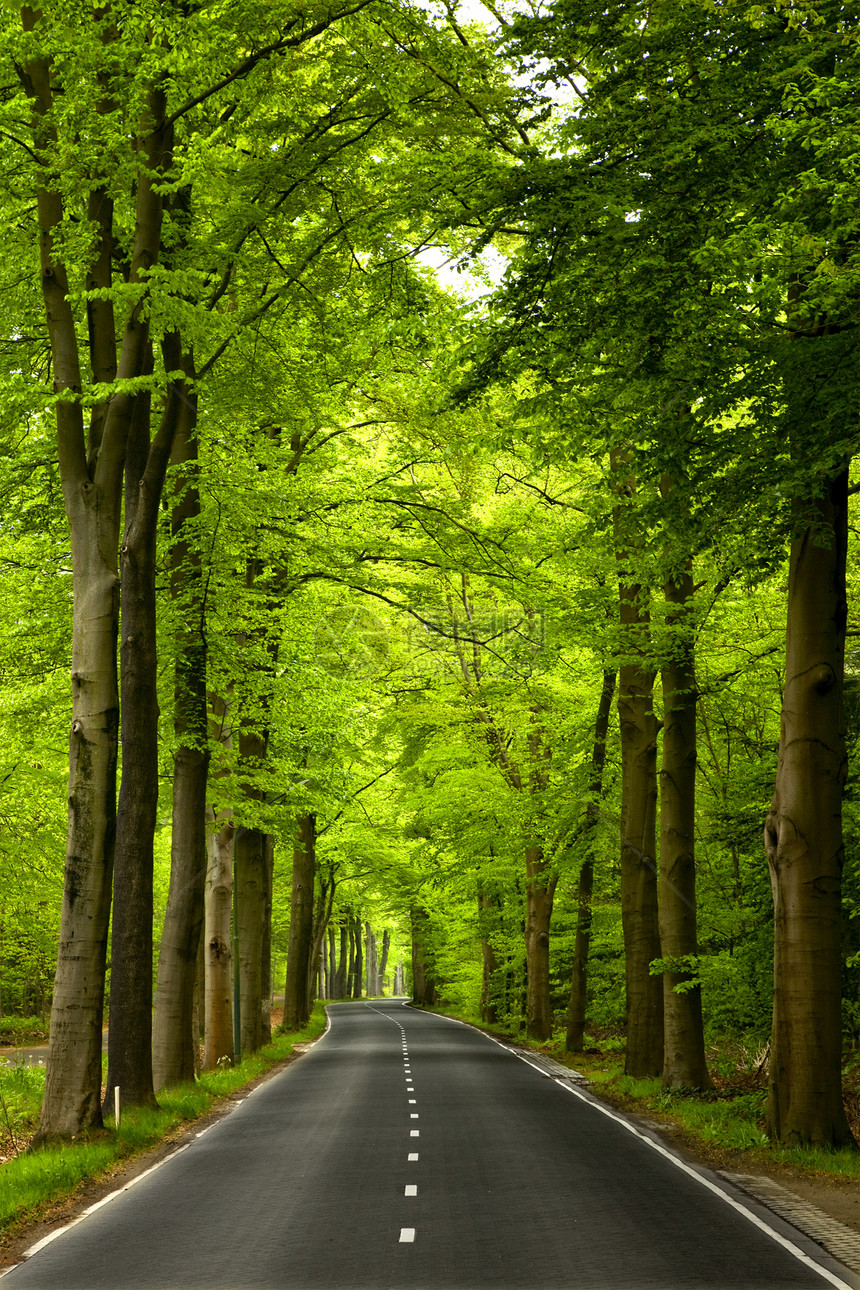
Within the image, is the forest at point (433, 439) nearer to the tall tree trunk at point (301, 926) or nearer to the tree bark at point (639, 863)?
the tree bark at point (639, 863)

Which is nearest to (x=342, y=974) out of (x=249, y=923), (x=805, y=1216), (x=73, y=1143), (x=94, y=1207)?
(x=249, y=923)

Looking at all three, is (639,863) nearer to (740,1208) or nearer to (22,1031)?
(740,1208)

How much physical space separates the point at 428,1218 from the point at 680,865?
29.6 ft

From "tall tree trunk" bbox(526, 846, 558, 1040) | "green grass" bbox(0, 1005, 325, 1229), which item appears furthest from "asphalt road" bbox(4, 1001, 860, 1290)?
"tall tree trunk" bbox(526, 846, 558, 1040)

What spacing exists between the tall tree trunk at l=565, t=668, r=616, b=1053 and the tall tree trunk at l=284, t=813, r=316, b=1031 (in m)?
11.9

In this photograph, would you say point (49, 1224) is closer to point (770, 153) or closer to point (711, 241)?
point (711, 241)

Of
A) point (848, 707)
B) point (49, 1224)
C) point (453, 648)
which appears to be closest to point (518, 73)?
point (848, 707)

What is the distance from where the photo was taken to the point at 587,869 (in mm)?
26703

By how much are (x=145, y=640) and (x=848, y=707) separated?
32.2ft

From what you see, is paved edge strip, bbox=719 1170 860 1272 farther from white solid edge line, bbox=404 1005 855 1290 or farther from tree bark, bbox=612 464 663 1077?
tree bark, bbox=612 464 663 1077

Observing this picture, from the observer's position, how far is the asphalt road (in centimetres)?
773

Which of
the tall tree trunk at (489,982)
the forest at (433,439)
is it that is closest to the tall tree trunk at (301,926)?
the tall tree trunk at (489,982)

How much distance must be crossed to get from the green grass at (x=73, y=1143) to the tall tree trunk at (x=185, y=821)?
2.62 ft

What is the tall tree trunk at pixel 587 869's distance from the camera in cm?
2466
